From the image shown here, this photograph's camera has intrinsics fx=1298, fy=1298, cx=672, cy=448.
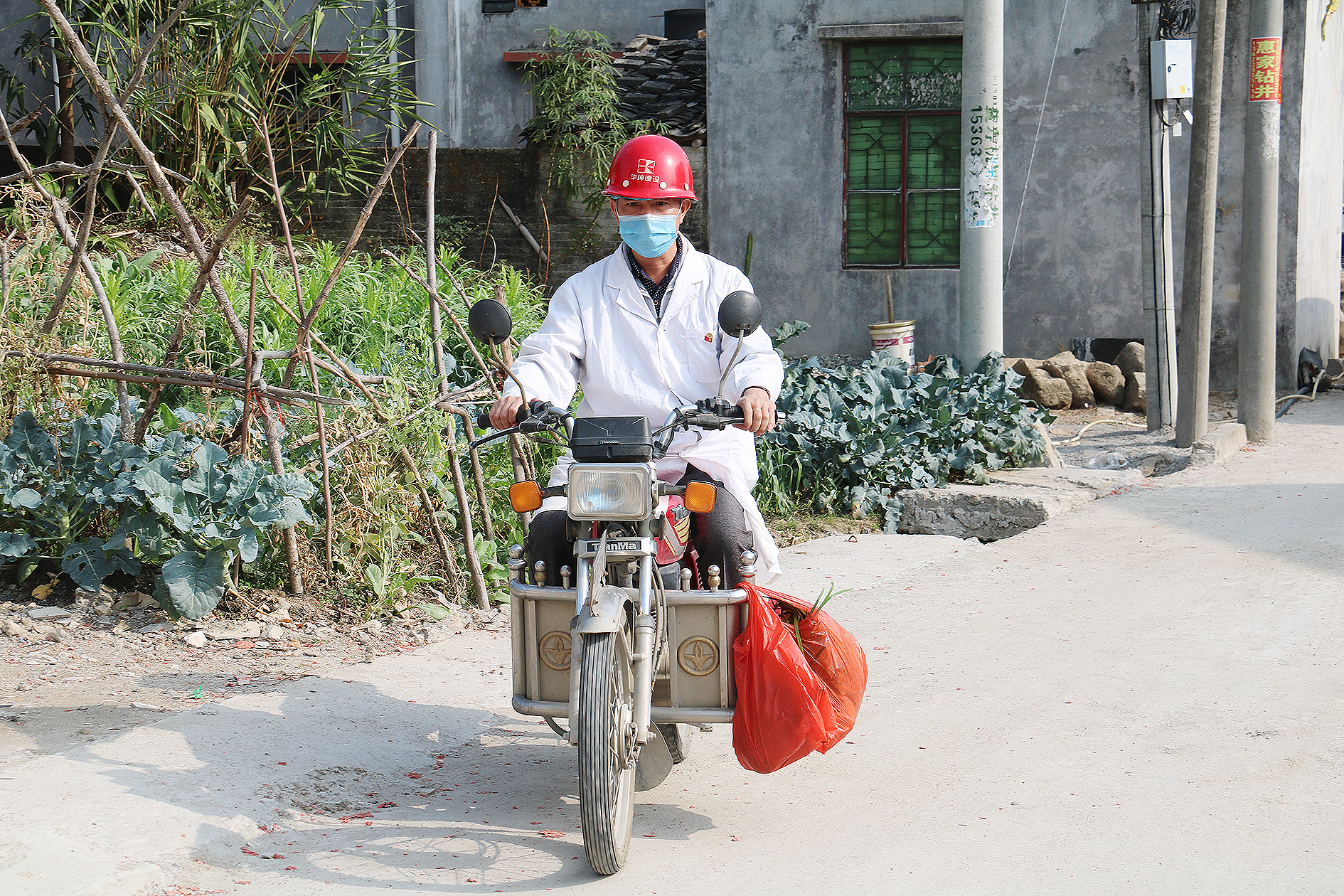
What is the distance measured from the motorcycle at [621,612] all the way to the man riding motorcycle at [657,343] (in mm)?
140

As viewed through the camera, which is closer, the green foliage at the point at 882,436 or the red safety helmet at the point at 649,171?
the red safety helmet at the point at 649,171

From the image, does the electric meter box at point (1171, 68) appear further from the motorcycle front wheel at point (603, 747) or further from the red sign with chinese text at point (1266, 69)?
the motorcycle front wheel at point (603, 747)

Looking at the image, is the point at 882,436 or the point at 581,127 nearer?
the point at 882,436

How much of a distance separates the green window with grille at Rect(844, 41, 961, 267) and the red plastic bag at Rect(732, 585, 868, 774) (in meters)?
9.55

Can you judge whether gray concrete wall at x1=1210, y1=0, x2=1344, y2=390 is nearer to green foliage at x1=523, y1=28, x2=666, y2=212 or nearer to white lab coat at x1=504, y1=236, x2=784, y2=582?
green foliage at x1=523, y1=28, x2=666, y2=212

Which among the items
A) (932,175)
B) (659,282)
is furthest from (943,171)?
(659,282)

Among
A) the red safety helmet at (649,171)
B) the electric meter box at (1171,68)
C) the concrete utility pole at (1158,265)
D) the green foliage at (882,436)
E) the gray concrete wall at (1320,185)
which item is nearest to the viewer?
the red safety helmet at (649,171)

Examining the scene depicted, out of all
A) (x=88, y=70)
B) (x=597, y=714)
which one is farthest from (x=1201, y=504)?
(x=88, y=70)

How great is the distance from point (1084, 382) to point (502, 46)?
337 inches

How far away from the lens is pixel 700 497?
3.10 metres

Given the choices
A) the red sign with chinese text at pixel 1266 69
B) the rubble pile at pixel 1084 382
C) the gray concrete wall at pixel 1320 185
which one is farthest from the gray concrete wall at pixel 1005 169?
the red sign with chinese text at pixel 1266 69

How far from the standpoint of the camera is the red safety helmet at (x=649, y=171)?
345 centimetres

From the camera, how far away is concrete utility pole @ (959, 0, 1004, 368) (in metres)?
7.98

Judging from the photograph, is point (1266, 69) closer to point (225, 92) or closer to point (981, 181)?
point (981, 181)
